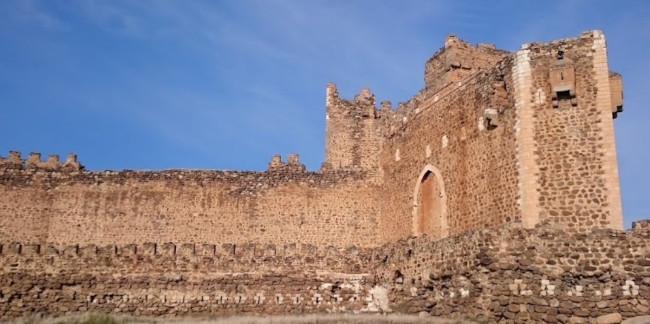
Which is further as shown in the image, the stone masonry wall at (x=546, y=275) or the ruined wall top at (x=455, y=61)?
the ruined wall top at (x=455, y=61)

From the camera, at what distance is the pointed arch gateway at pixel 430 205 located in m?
20.7

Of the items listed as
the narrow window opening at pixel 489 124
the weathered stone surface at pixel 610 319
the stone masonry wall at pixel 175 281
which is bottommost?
the weathered stone surface at pixel 610 319

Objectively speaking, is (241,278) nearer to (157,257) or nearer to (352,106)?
(157,257)

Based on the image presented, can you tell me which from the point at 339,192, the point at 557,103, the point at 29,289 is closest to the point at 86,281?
the point at 29,289

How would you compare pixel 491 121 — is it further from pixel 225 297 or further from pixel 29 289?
pixel 29 289

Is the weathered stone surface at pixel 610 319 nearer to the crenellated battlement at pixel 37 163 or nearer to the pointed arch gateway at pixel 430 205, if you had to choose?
the pointed arch gateway at pixel 430 205

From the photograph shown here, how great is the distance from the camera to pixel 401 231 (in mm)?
23609

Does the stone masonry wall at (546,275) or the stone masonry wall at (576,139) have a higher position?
the stone masonry wall at (576,139)

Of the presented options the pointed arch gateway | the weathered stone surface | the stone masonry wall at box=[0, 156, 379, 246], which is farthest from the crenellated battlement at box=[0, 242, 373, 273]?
the weathered stone surface

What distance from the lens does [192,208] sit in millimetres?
26109

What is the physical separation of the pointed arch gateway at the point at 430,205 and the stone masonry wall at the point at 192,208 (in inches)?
143

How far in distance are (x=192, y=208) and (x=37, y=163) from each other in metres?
6.13

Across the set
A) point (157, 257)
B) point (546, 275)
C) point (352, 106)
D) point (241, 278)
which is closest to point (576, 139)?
point (546, 275)

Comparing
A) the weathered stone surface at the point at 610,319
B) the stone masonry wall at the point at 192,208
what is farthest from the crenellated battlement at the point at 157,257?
the weathered stone surface at the point at 610,319
